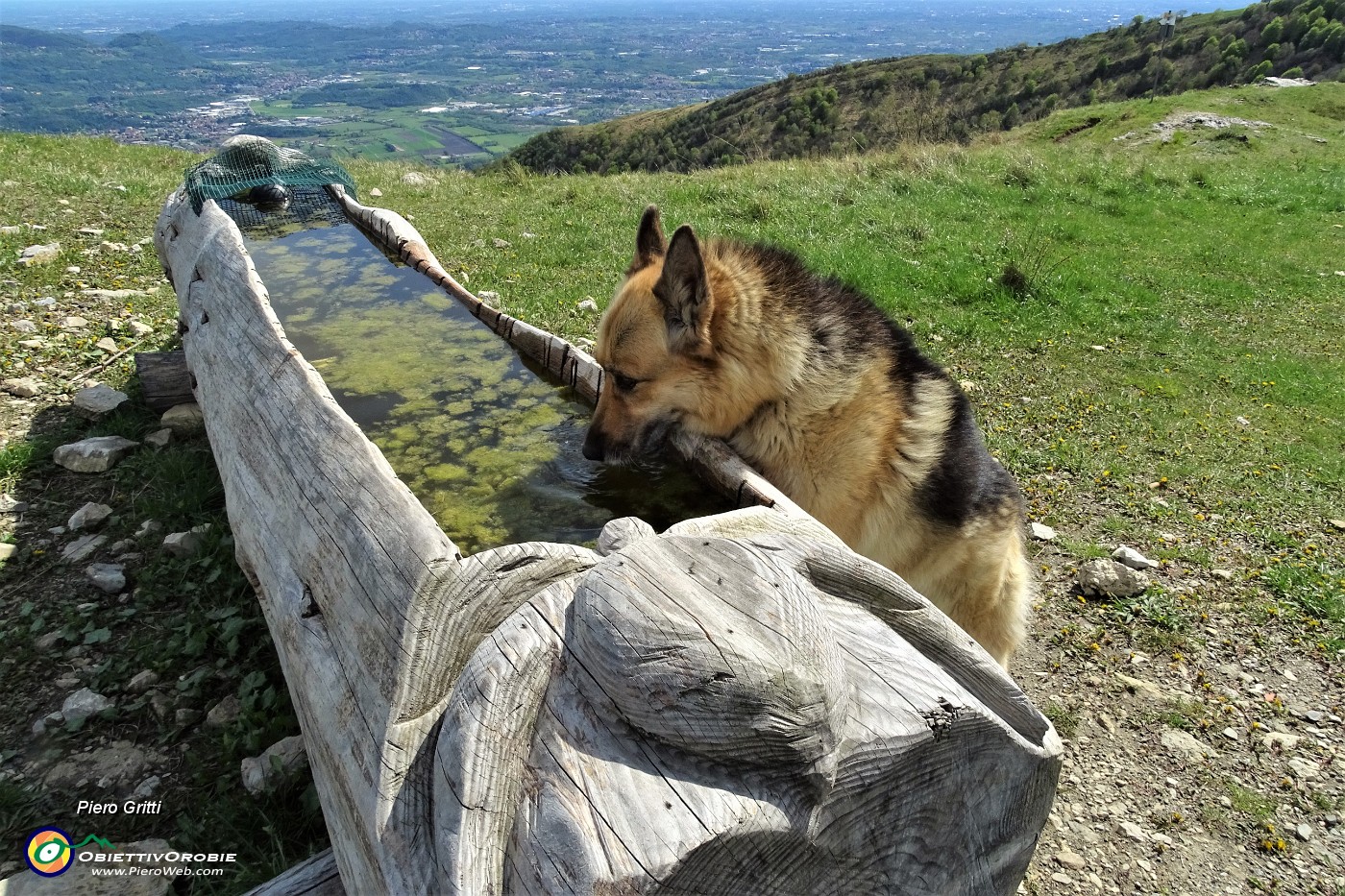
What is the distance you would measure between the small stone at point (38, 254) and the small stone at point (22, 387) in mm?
2759

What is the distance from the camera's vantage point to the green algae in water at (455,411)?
3598 millimetres

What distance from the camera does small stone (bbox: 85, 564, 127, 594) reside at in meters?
3.81

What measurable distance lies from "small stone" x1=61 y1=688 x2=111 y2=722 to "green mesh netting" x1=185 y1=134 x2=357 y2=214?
189 inches

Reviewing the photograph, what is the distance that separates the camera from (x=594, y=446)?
141 inches

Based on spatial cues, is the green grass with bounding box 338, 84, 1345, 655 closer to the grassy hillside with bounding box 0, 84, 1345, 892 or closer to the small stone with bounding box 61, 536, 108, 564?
the grassy hillside with bounding box 0, 84, 1345, 892

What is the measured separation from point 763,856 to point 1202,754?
119 inches

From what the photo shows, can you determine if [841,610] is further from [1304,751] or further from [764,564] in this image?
[1304,751]

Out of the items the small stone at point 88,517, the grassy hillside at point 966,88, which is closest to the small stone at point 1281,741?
the small stone at point 88,517

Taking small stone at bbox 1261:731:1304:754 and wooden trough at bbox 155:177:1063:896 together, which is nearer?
wooden trough at bbox 155:177:1063:896

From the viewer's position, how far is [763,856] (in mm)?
1567

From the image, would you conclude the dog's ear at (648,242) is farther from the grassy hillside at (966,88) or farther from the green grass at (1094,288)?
the grassy hillside at (966,88)

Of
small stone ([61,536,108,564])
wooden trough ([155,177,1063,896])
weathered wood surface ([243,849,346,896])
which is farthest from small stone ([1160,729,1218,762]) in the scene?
small stone ([61,536,108,564])

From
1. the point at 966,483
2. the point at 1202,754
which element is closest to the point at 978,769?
the point at 966,483

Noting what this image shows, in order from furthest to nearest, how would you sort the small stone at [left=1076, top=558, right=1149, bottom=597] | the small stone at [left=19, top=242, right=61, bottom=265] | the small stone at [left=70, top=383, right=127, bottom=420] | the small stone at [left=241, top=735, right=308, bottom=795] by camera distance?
the small stone at [left=19, top=242, right=61, bottom=265] → the small stone at [left=70, top=383, right=127, bottom=420] → the small stone at [left=1076, top=558, right=1149, bottom=597] → the small stone at [left=241, top=735, right=308, bottom=795]
